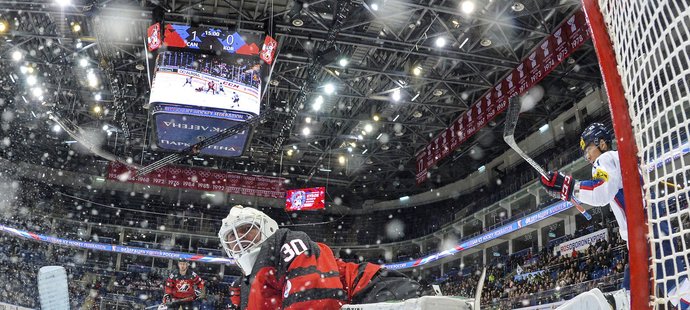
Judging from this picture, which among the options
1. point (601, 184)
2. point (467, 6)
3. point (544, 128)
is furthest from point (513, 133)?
point (544, 128)

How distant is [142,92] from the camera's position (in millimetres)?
18500

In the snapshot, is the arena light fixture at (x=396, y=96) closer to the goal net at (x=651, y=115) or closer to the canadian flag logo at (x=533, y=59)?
the canadian flag logo at (x=533, y=59)

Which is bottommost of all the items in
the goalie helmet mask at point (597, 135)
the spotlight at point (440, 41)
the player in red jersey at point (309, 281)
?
the player in red jersey at point (309, 281)

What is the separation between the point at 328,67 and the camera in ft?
50.8

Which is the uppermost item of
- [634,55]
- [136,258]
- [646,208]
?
[136,258]

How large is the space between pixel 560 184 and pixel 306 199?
21543 mm

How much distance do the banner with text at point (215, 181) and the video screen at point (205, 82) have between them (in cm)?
1550

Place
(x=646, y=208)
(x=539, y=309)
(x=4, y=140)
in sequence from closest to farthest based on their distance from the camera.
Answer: (x=646, y=208) → (x=539, y=309) → (x=4, y=140)

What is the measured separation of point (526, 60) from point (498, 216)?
9.16 metres

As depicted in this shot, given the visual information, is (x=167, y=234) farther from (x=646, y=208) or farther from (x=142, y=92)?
(x=646, y=208)

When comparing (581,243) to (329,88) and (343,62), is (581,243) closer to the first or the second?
(343,62)

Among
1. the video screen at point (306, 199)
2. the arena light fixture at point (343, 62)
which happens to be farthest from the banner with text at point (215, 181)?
the arena light fixture at point (343, 62)

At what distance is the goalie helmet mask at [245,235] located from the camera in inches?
96.9

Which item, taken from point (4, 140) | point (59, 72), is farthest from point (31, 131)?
point (59, 72)
